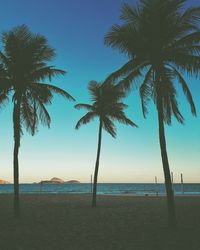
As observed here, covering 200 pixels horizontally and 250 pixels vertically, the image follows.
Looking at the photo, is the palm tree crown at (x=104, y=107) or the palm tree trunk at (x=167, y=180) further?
the palm tree crown at (x=104, y=107)

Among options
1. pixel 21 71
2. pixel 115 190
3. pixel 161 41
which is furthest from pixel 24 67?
pixel 115 190

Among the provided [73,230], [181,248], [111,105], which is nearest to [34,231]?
[73,230]

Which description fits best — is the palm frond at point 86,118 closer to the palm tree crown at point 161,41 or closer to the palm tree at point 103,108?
the palm tree at point 103,108

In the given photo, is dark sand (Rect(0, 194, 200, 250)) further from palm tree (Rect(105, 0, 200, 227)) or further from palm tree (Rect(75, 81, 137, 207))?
palm tree (Rect(75, 81, 137, 207))

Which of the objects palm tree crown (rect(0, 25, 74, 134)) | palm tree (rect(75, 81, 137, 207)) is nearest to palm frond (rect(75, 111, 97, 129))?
palm tree (rect(75, 81, 137, 207))

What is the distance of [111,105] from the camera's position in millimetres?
20312

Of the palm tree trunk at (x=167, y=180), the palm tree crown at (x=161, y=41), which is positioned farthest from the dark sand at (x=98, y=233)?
the palm tree crown at (x=161, y=41)

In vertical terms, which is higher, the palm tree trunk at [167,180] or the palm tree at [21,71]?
the palm tree at [21,71]

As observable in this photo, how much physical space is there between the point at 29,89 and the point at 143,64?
255 inches

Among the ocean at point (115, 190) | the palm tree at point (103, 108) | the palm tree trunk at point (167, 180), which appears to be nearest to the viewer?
the palm tree trunk at point (167, 180)

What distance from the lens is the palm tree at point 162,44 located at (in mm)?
11047

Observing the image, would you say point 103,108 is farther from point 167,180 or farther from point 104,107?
point 167,180

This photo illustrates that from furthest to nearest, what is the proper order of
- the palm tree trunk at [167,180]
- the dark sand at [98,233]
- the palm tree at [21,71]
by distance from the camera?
the palm tree at [21,71] < the palm tree trunk at [167,180] < the dark sand at [98,233]

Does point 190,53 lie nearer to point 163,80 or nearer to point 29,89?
point 163,80
